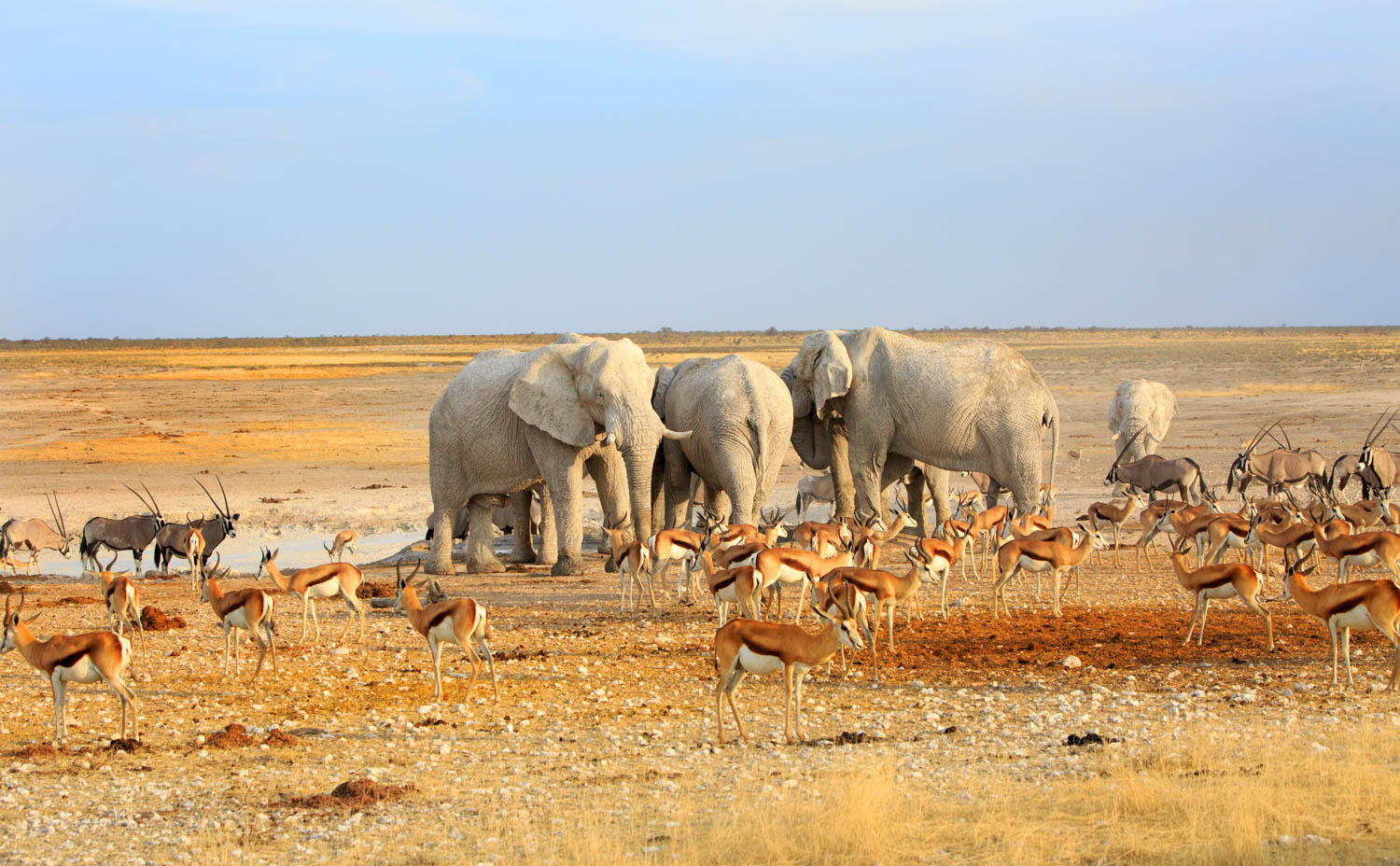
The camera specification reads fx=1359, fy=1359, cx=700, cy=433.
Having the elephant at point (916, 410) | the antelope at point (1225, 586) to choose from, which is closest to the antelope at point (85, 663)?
the antelope at point (1225, 586)

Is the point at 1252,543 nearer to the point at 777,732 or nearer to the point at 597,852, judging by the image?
the point at 777,732

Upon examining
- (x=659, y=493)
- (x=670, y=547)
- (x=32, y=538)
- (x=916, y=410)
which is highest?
Result: (x=916, y=410)

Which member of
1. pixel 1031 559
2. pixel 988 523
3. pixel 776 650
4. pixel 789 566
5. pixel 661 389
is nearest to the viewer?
pixel 776 650

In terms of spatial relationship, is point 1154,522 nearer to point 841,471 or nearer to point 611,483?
point 841,471

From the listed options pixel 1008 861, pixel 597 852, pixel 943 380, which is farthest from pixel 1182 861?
pixel 943 380

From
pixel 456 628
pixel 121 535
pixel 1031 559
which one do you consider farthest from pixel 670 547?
pixel 121 535

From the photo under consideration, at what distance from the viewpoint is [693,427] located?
18781mm

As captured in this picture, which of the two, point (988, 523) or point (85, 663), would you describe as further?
point (988, 523)

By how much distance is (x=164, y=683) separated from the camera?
11250 mm

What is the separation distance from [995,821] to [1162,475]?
1573 cm

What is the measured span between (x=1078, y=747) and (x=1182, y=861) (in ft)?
6.29

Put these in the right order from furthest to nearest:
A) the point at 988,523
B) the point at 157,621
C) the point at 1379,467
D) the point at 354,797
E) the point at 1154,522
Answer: the point at 1379,467
the point at 1154,522
the point at 988,523
the point at 157,621
the point at 354,797

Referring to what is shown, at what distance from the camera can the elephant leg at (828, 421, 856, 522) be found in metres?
20.7

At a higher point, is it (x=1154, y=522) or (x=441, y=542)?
(x=1154, y=522)
